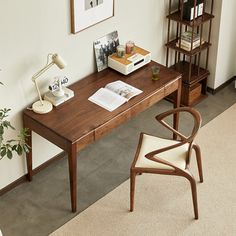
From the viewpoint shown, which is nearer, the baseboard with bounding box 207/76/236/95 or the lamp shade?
the lamp shade

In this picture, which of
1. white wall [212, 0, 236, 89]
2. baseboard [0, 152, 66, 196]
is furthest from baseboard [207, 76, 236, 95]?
baseboard [0, 152, 66, 196]

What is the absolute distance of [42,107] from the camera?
391 cm

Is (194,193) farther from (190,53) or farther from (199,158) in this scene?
(190,53)

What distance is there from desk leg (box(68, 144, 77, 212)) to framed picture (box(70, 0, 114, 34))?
89cm

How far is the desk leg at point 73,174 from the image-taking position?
12.1ft

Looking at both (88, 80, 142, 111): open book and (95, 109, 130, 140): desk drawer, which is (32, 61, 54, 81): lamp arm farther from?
(95, 109, 130, 140): desk drawer

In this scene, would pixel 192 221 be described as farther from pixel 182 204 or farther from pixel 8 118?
pixel 8 118

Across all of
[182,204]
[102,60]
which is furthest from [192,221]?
[102,60]

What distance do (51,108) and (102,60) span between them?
664mm

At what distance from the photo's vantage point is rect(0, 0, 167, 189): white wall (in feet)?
11.9

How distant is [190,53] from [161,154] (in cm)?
131

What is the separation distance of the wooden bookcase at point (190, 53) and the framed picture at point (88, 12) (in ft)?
2.51

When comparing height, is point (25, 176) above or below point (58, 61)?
below

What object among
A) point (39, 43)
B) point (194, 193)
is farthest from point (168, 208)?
point (39, 43)
